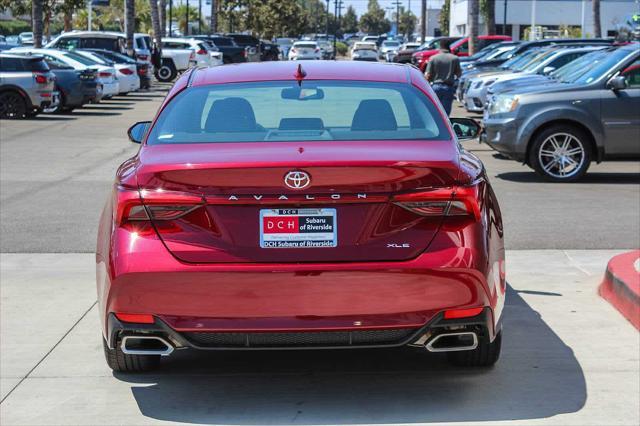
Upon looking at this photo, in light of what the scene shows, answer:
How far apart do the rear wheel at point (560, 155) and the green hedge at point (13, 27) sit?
90753 millimetres

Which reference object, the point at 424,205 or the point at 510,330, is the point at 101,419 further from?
the point at 510,330

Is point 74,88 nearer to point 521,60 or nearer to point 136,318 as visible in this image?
point 521,60

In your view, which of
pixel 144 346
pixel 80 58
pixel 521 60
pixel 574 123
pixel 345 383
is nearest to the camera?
pixel 144 346

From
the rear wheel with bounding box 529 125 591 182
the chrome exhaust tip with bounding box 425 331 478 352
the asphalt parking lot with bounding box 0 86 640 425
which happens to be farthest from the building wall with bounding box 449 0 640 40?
the chrome exhaust tip with bounding box 425 331 478 352

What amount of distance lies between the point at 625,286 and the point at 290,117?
8.27ft

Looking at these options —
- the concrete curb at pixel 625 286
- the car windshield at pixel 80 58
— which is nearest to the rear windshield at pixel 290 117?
the concrete curb at pixel 625 286

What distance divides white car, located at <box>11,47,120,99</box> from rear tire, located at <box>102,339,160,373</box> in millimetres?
25640

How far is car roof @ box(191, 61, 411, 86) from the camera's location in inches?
257

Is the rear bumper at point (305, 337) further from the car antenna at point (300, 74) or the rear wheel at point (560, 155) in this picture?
the rear wheel at point (560, 155)

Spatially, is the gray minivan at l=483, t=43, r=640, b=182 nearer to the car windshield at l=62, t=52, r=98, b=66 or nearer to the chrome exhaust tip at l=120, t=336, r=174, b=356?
the chrome exhaust tip at l=120, t=336, r=174, b=356

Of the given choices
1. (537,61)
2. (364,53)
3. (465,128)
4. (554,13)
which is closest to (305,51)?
(364,53)

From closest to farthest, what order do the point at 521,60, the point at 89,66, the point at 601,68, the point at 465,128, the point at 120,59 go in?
1. the point at 465,128
2. the point at 601,68
3. the point at 521,60
4. the point at 89,66
5. the point at 120,59

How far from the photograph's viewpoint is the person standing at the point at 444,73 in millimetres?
19312

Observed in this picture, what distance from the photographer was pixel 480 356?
6184 millimetres
